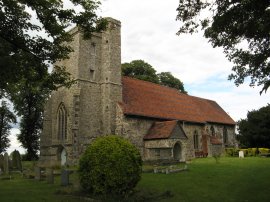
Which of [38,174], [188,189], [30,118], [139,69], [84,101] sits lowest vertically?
[188,189]

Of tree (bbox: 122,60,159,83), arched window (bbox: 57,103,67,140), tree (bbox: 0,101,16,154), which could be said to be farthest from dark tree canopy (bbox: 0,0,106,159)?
tree (bbox: 122,60,159,83)

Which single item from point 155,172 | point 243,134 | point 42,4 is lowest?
point 155,172

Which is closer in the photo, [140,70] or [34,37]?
[34,37]

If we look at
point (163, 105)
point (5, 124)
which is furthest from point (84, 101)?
point (5, 124)

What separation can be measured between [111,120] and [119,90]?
3.22 m

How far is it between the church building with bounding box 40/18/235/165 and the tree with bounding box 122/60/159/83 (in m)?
15.9

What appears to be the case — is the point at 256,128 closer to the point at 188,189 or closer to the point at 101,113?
the point at 101,113

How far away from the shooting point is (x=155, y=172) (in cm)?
2059

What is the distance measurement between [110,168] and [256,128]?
31062 mm

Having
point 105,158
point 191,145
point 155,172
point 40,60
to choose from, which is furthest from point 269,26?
point 191,145

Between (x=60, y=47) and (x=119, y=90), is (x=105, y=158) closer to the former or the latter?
(x=60, y=47)

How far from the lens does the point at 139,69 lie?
1988 inches

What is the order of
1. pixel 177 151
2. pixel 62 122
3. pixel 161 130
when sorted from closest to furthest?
pixel 161 130 → pixel 62 122 → pixel 177 151

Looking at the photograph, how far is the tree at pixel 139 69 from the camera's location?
5025 cm
